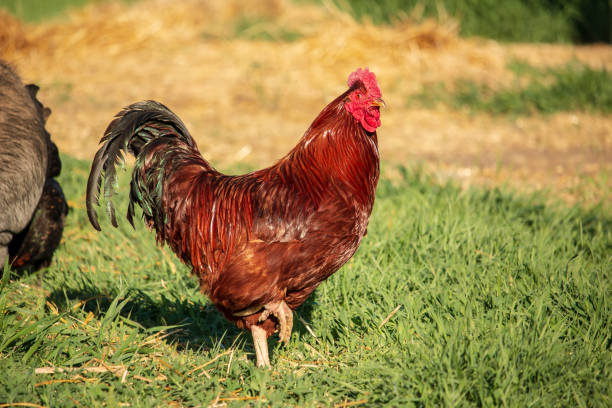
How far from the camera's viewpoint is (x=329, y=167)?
3.02 metres

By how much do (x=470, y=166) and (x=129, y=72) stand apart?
6498 mm

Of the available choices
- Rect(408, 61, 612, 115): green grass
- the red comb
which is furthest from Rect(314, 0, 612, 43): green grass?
the red comb

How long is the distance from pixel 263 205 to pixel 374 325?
3.48ft

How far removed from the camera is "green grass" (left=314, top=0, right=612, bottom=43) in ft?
35.3

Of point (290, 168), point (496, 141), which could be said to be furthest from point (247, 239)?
point (496, 141)

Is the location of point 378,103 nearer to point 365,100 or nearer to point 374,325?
point 365,100

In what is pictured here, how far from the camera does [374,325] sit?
3.46 meters

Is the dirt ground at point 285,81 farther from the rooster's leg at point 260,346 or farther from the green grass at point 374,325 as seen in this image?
the rooster's leg at point 260,346

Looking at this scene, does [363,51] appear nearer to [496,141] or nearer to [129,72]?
[496,141]

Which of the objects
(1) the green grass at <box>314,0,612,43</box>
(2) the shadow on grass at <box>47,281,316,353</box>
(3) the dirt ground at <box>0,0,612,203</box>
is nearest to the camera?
(2) the shadow on grass at <box>47,281,316,353</box>

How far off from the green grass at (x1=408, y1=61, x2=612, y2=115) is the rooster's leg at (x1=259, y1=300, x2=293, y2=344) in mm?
6244

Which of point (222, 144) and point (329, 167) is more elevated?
point (329, 167)

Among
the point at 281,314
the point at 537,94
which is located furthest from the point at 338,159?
the point at 537,94

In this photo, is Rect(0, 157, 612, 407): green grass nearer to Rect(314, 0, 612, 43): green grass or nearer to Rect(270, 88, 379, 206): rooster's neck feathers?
Rect(270, 88, 379, 206): rooster's neck feathers
